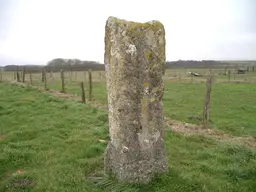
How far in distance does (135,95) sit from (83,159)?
8.24 ft

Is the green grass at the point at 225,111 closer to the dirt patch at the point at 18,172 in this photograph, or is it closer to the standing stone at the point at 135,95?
the standing stone at the point at 135,95

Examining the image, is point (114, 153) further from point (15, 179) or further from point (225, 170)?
point (225, 170)

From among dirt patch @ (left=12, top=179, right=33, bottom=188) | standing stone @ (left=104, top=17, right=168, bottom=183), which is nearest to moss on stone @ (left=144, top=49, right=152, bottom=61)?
standing stone @ (left=104, top=17, right=168, bottom=183)

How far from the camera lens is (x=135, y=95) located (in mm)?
6262

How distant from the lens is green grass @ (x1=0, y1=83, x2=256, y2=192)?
628 centimetres

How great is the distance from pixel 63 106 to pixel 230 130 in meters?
8.32

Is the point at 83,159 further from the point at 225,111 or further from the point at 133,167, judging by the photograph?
the point at 225,111

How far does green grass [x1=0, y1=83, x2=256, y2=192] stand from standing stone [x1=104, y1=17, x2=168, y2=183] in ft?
1.48

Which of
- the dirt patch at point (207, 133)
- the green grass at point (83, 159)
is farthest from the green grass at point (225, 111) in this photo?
the green grass at point (83, 159)

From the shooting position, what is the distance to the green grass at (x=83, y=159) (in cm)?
628

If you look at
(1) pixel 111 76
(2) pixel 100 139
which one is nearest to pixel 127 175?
(1) pixel 111 76

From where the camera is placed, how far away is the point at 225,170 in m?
7.14

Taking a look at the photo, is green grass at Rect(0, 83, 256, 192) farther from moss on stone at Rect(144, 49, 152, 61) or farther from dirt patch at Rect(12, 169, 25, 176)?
moss on stone at Rect(144, 49, 152, 61)

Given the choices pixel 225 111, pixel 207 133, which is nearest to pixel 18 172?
pixel 207 133
